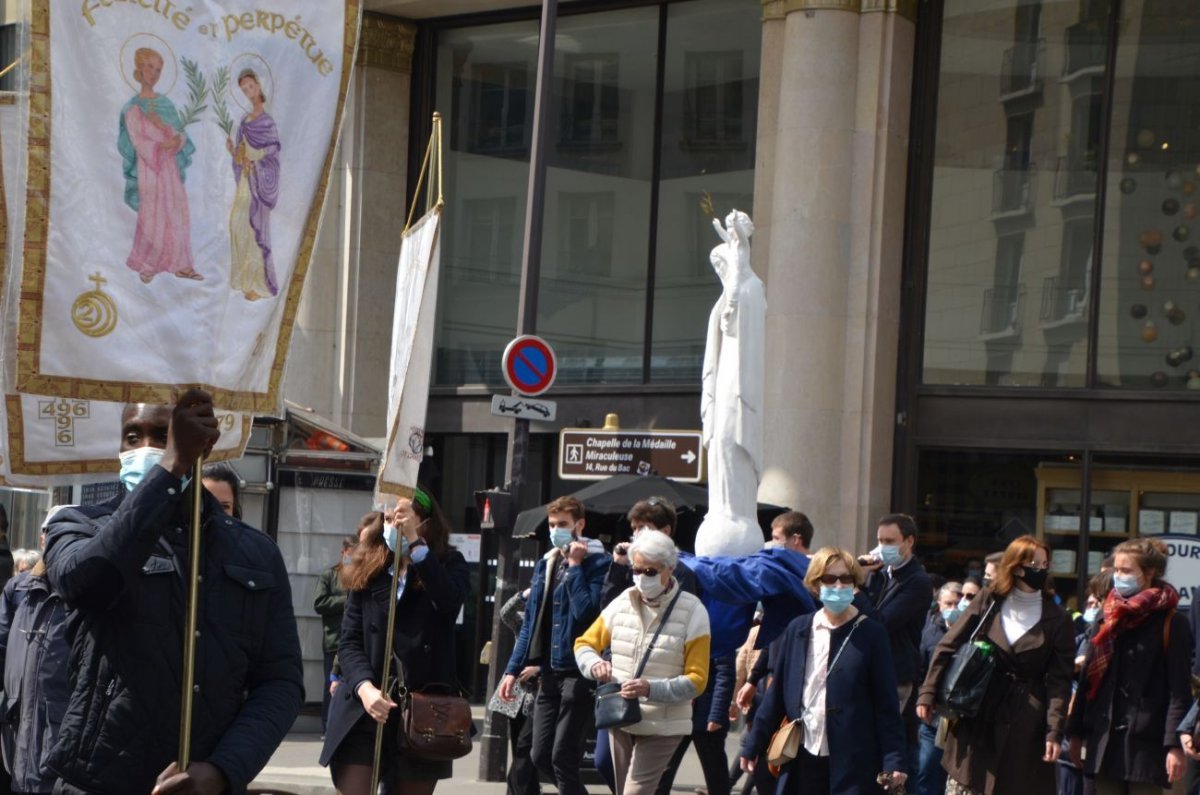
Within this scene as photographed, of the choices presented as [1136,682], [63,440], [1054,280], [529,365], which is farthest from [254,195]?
[1054,280]

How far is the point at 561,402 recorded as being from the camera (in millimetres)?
20656

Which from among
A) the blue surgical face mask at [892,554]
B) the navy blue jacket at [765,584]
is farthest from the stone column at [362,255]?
the navy blue jacket at [765,584]

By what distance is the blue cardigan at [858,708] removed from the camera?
8.92 m

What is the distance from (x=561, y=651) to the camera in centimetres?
1144

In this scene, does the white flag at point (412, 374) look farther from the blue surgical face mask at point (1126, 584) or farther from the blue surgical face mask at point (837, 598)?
the blue surgical face mask at point (1126, 584)

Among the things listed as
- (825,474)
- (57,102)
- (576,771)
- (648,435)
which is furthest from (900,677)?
(57,102)

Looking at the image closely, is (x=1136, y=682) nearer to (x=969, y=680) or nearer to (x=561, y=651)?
(x=969, y=680)

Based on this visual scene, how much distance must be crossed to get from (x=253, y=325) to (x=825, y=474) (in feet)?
41.6

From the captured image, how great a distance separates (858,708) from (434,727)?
77.0 inches

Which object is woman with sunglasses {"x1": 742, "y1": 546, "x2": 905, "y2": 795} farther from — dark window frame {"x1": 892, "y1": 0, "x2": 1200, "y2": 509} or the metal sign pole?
dark window frame {"x1": 892, "y1": 0, "x2": 1200, "y2": 509}

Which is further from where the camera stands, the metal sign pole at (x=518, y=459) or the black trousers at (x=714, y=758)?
the metal sign pole at (x=518, y=459)

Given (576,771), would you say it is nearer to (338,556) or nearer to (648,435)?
(648,435)

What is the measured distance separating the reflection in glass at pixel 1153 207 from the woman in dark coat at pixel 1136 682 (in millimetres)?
8019

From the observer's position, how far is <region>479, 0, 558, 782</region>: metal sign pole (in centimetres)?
1446
